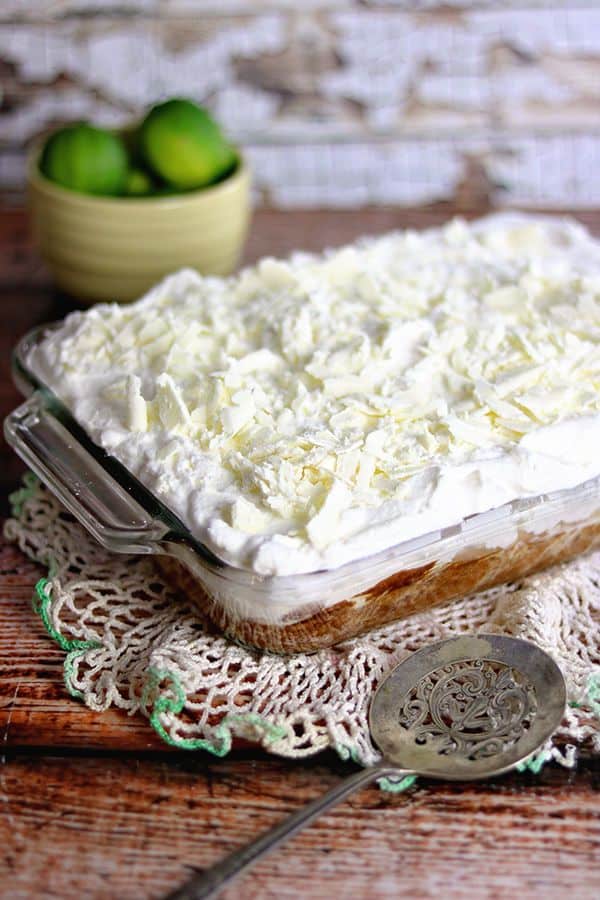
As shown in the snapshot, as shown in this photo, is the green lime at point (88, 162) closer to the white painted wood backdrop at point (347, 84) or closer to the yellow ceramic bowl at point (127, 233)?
the yellow ceramic bowl at point (127, 233)

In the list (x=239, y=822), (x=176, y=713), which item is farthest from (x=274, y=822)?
(x=176, y=713)

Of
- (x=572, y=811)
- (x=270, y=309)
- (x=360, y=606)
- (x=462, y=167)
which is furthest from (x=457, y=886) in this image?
(x=462, y=167)

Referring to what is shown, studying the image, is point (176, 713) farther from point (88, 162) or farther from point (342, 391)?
point (88, 162)

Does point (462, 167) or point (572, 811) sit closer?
point (572, 811)

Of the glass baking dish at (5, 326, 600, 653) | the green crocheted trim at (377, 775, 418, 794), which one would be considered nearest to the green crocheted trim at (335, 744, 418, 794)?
the green crocheted trim at (377, 775, 418, 794)

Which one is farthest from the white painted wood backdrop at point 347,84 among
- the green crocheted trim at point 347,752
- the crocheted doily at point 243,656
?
the green crocheted trim at point 347,752

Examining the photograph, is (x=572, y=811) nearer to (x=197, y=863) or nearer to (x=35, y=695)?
(x=197, y=863)

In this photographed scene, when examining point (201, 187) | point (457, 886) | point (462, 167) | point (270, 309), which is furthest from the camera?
point (462, 167)
